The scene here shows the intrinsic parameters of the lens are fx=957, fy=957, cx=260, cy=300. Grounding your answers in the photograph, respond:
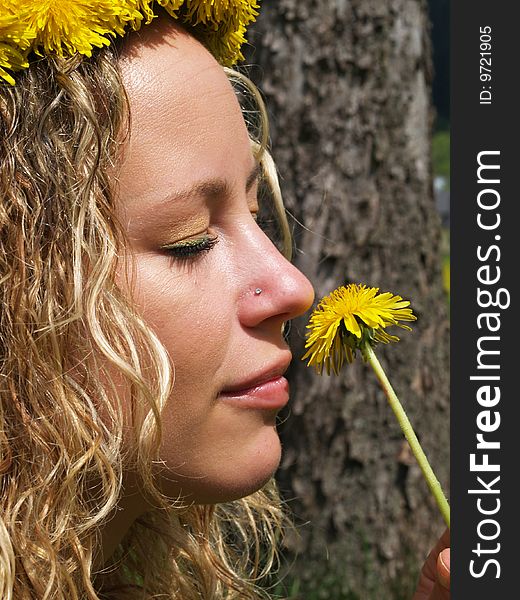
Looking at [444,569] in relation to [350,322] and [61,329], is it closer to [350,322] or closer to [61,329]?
[350,322]

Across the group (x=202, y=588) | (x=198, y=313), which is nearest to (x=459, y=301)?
(x=198, y=313)

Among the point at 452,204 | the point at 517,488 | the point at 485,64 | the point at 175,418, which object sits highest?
the point at 485,64

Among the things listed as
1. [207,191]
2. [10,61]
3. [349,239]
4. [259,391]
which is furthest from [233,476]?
[349,239]

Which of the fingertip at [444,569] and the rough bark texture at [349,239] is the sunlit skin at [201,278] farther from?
the rough bark texture at [349,239]

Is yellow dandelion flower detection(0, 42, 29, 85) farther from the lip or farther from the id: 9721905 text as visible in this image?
the id: 9721905 text

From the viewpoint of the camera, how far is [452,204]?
1.13m

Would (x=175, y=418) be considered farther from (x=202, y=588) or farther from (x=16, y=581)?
(x=202, y=588)

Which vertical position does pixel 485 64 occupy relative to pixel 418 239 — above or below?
below

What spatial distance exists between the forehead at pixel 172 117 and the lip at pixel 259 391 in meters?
0.30

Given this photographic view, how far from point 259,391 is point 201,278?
0.19 metres

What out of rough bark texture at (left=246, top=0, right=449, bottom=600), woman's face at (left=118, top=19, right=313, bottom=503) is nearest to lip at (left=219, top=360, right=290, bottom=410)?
woman's face at (left=118, top=19, right=313, bottom=503)

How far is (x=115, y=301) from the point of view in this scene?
1355 millimetres

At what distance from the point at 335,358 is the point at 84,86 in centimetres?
55

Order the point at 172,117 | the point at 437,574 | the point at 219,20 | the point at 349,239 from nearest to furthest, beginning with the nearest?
the point at 437,574 < the point at 172,117 < the point at 219,20 < the point at 349,239
